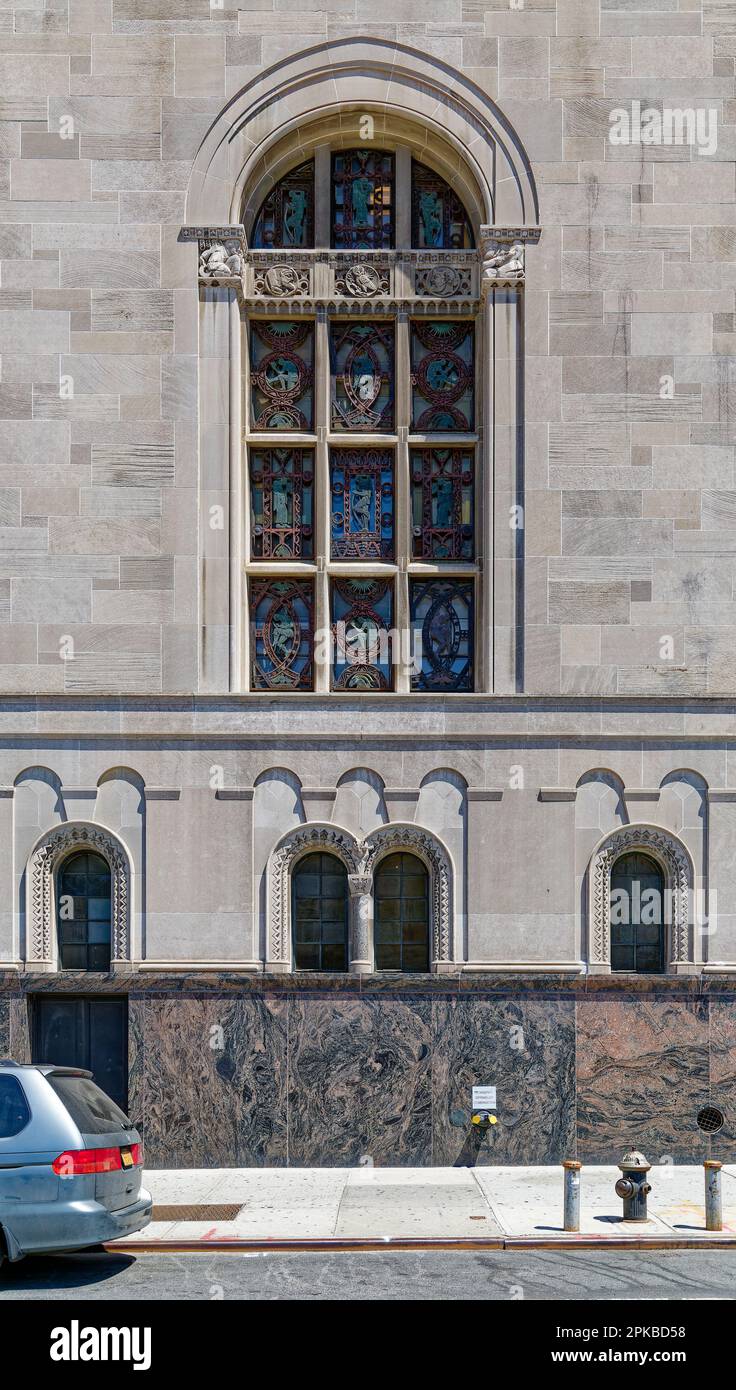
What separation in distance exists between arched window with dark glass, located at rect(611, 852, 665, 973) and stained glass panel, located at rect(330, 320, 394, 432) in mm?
6875

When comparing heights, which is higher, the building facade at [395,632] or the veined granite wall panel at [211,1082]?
the building facade at [395,632]

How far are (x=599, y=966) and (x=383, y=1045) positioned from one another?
294 centimetres

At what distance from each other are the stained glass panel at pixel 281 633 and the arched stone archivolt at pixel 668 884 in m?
4.59

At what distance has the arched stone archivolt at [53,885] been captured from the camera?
56.4 ft

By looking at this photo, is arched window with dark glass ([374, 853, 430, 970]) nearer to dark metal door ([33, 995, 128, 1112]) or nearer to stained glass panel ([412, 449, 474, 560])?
dark metal door ([33, 995, 128, 1112])

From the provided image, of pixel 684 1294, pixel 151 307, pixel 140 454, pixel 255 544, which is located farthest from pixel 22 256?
pixel 684 1294

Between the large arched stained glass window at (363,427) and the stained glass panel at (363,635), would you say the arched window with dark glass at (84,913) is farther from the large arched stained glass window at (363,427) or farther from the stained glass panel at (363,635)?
the stained glass panel at (363,635)

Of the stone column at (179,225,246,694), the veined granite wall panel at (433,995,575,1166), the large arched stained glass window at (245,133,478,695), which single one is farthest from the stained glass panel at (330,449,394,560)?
the veined granite wall panel at (433,995,575,1166)

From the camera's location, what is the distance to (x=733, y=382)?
57.8 feet

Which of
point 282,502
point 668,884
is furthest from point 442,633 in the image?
point 668,884

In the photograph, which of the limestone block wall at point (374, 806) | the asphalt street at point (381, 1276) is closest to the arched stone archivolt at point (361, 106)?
the limestone block wall at point (374, 806)

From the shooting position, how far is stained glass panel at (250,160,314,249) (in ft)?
60.6

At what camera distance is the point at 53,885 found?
1742cm

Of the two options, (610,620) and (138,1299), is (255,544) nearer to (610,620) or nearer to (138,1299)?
(610,620)
